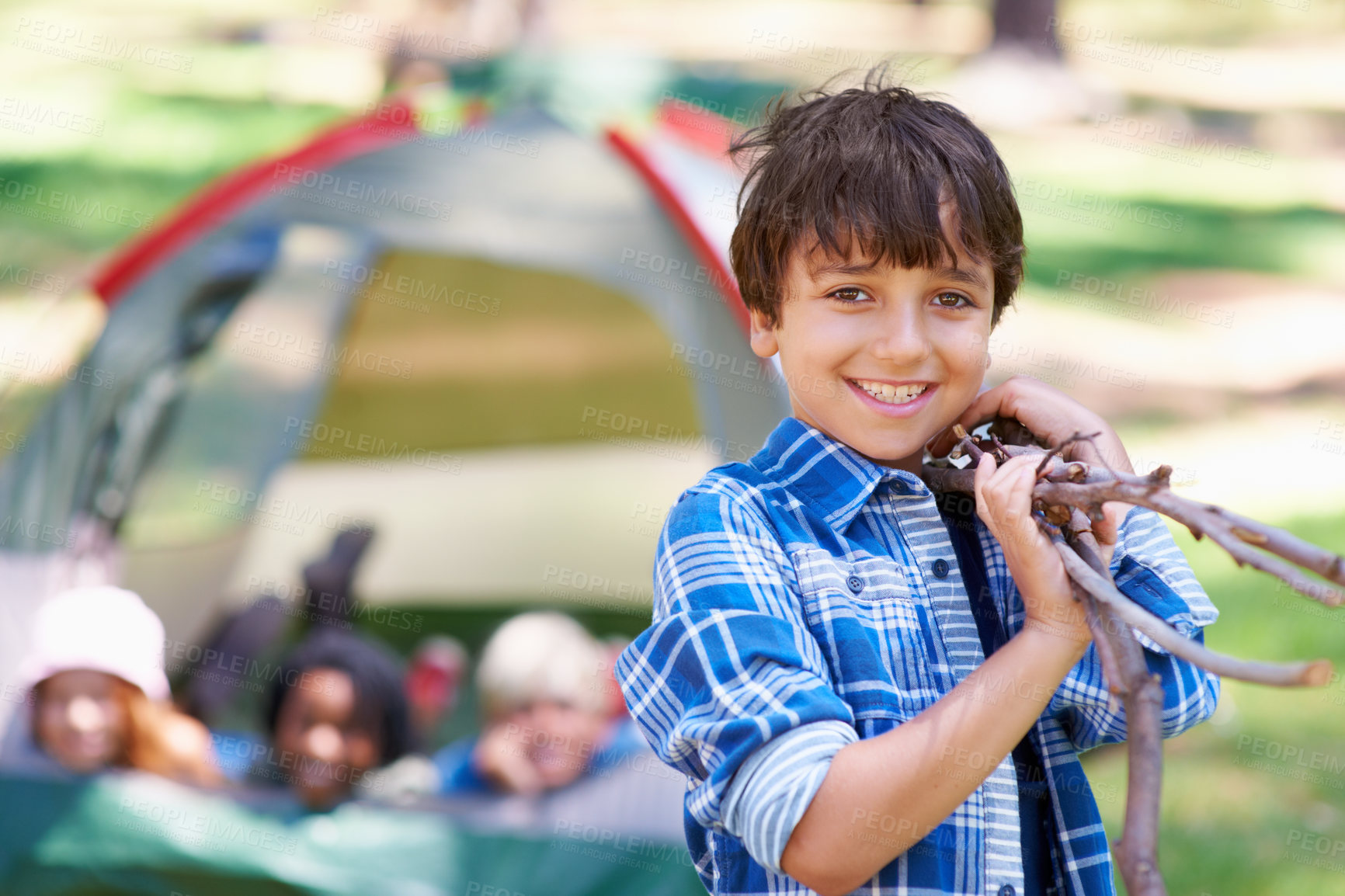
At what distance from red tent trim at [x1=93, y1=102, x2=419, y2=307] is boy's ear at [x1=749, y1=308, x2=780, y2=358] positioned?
182 cm

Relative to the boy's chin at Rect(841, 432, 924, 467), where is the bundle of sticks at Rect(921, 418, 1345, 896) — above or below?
below

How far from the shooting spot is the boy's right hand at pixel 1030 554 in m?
0.76

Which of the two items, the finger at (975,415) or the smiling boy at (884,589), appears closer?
the smiling boy at (884,589)

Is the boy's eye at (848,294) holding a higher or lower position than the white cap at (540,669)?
higher

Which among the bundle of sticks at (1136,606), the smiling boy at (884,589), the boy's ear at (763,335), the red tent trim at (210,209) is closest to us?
the bundle of sticks at (1136,606)

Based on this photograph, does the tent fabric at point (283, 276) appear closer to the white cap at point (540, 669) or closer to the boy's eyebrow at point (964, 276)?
the white cap at point (540, 669)

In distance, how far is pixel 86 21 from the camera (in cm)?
880

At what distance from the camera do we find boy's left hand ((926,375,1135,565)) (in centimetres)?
91

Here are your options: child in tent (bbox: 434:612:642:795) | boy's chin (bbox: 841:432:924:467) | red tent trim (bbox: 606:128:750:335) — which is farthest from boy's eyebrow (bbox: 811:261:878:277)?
child in tent (bbox: 434:612:642:795)

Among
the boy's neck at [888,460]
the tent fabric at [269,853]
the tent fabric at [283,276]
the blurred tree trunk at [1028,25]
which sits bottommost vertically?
the tent fabric at [269,853]

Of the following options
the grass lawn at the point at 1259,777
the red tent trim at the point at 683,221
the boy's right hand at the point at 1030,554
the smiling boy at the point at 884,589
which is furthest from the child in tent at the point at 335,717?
the boy's right hand at the point at 1030,554

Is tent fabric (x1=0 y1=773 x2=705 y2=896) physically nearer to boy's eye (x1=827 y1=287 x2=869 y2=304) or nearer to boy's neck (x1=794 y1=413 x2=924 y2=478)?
boy's neck (x1=794 y1=413 x2=924 y2=478)

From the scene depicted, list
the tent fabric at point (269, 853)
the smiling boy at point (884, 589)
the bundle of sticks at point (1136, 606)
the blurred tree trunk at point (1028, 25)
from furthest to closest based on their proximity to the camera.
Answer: the blurred tree trunk at point (1028, 25), the tent fabric at point (269, 853), the smiling boy at point (884, 589), the bundle of sticks at point (1136, 606)

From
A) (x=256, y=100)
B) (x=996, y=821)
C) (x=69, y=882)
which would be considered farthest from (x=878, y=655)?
(x=256, y=100)
